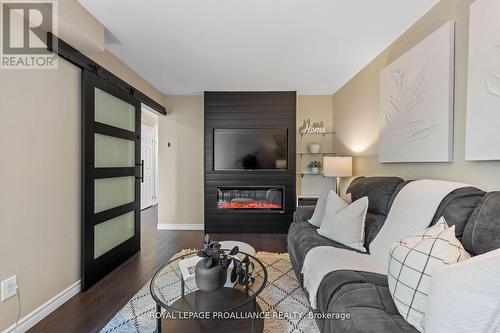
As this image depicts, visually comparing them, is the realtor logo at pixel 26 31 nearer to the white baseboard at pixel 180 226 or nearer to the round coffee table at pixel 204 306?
the round coffee table at pixel 204 306

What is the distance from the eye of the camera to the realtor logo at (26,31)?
1.60 metres

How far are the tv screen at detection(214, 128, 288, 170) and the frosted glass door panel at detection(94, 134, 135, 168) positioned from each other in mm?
1513

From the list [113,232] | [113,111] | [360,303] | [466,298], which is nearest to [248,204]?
[113,232]

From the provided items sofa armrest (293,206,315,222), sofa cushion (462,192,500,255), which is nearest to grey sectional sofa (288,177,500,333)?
sofa cushion (462,192,500,255)

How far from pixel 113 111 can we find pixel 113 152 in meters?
0.46

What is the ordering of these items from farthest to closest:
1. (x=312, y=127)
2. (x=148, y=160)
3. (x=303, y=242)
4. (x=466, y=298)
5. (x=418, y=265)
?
(x=148, y=160) < (x=312, y=127) < (x=303, y=242) < (x=418, y=265) < (x=466, y=298)

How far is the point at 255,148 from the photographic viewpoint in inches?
163

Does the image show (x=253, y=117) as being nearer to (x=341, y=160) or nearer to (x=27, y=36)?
(x=341, y=160)

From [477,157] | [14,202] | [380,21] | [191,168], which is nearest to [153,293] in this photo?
[14,202]

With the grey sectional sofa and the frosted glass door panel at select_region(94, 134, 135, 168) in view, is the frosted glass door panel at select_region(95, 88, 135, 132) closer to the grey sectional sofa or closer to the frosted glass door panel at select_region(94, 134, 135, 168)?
the frosted glass door panel at select_region(94, 134, 135, 168)

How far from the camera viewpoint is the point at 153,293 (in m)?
1.42

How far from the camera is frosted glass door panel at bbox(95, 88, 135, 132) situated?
97.7 inches

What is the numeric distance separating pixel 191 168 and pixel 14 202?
287 centimetres

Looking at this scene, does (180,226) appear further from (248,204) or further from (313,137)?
(313,137)
